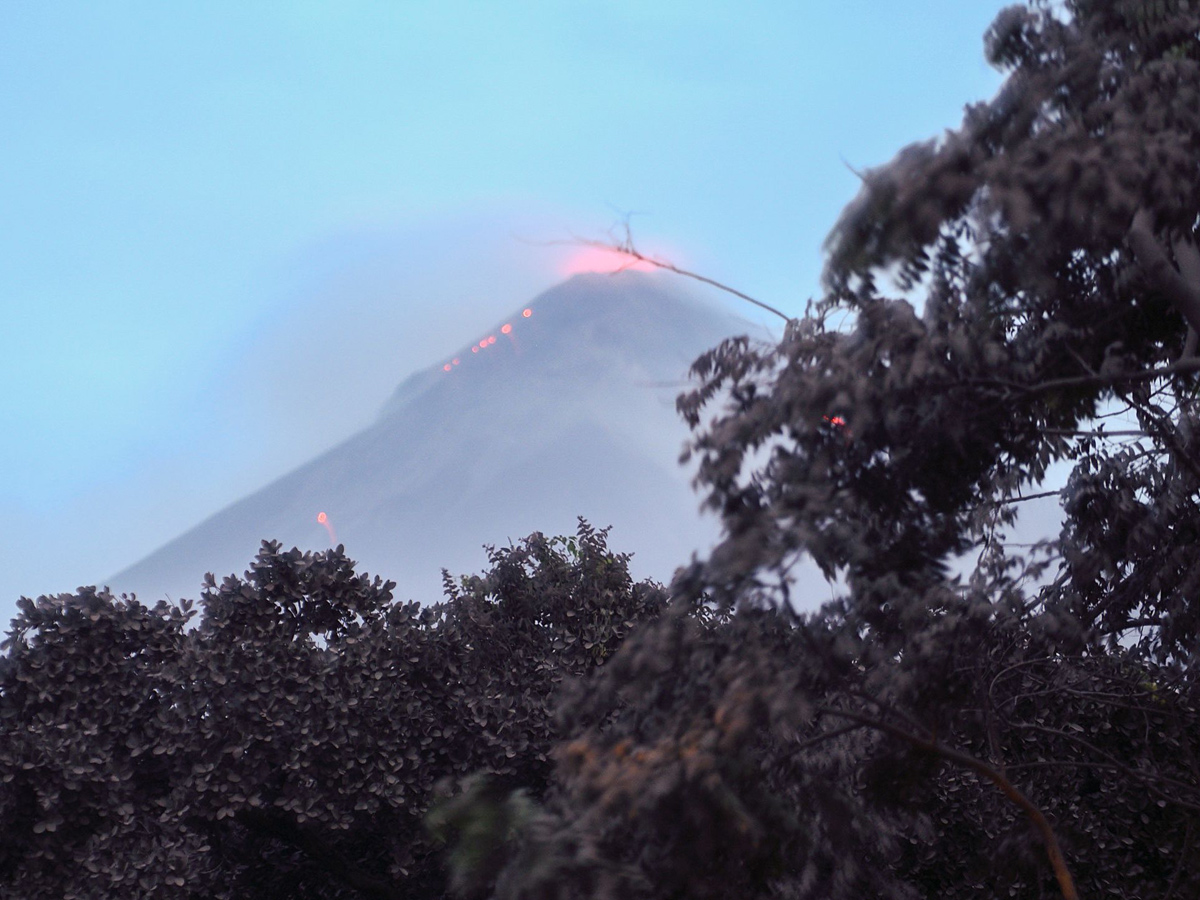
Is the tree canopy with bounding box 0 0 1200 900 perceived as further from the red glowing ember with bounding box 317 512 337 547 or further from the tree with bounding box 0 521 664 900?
the red glowing ember with bounding box 317 512 337 547

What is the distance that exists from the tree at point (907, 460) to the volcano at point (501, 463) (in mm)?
88294

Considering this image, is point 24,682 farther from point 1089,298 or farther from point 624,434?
point 624,434

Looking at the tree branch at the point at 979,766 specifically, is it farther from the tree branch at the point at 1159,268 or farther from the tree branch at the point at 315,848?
the tree branch at the point at 315,848

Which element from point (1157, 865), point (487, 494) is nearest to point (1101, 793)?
point (1157, 865)

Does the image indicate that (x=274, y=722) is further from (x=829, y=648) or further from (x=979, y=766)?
(x=979, y=766)

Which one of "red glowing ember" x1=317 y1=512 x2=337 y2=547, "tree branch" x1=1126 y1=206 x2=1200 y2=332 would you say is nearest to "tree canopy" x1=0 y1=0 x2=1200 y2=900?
"tree branch" x1=1126 y1=206 x2=1200 y2=332

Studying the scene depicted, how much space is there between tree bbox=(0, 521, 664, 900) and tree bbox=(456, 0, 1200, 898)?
4967 mm

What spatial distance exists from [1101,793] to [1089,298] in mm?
6584

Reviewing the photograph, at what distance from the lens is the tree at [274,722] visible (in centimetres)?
1070

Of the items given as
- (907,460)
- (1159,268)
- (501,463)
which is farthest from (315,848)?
(501,463)

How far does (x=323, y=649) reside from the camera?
38.8ft

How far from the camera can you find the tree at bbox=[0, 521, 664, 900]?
35.1ft

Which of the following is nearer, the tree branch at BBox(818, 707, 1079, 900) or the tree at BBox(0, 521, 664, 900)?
the tree branch at BBox(818, 707, 1079, 900)

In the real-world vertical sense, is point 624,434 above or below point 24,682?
above
